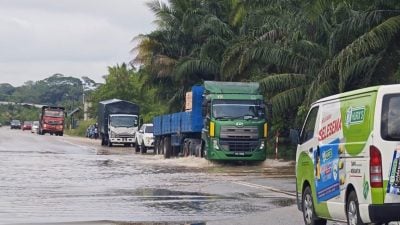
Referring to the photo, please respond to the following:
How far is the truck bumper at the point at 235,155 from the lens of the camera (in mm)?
32000

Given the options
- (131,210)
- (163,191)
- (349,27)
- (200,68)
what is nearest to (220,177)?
(163,191)

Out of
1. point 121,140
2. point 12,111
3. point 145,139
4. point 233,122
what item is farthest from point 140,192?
point 12,111

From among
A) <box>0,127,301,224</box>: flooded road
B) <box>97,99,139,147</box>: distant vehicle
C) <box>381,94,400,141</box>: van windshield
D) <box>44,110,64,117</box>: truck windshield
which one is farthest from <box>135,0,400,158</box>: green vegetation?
<box>44,110,64,117</box>: truck windshield

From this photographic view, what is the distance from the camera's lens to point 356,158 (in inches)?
422

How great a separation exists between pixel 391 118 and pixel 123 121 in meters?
48.0

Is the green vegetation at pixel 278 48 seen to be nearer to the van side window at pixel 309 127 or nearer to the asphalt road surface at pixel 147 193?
the asphalt road surface at pixel 147 193

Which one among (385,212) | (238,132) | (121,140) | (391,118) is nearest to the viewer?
(385,212)

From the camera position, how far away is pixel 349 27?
30.0m

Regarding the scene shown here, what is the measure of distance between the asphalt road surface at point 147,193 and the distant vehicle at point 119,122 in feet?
78.2

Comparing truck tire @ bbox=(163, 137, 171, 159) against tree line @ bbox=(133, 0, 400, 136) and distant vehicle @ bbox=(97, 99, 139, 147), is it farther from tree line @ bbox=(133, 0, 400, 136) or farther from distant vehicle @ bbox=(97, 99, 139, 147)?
distant vehicle @ bbox=(97, 99, 139, 147)

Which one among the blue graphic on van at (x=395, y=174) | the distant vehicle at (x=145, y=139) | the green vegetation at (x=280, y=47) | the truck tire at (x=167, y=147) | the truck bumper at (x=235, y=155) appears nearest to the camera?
the blue graphic on van at (x=395, y=174)

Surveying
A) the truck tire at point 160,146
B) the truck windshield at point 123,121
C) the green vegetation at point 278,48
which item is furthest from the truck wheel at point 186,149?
the truck windshield at point 123,121

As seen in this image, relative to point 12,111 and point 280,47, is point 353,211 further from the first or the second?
point 12,111

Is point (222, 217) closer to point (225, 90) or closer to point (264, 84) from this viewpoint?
point (225, 90)
